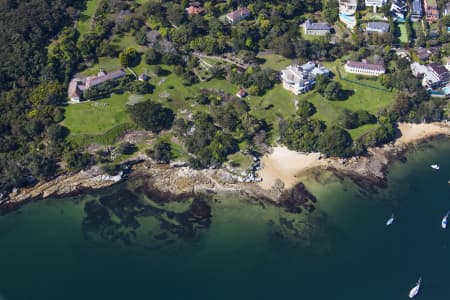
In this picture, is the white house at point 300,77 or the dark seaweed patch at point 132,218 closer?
the dark seaweed patch at point 132,218

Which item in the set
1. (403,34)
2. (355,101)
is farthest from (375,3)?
(355,101)

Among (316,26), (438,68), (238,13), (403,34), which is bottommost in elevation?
(438,68)

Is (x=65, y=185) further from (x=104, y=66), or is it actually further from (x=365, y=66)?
(x=365, y=66)

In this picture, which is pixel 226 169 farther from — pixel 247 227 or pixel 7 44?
pixel 7 44

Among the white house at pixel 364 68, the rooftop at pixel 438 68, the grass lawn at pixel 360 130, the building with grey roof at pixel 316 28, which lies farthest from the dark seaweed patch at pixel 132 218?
the rooftop at pixel 438 68

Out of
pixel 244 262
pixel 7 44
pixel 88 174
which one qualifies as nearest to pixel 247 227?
Answer: pixel 244 262

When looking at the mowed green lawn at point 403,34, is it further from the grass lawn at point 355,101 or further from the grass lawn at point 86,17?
the grass lawn at point 86,17

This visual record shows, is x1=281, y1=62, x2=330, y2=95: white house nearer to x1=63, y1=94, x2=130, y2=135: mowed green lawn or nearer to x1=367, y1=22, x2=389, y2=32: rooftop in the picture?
x1=367, y1=22, x2=389, y2=32: rooftop
